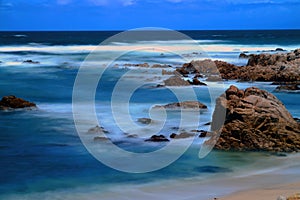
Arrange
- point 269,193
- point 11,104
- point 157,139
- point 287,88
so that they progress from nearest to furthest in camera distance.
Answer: point 269,193 → point 157,139 → point 11,104 → point 287,88

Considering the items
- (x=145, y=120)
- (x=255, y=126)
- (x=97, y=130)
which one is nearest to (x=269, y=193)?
(x=255, y=126)

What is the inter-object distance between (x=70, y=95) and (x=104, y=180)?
12.4 metres

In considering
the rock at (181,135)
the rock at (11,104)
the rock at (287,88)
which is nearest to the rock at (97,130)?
the rock at (181,135)

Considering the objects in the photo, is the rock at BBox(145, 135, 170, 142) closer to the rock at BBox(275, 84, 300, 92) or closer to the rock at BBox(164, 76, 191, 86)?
the rock at BBox(275, 84, 300, 92)

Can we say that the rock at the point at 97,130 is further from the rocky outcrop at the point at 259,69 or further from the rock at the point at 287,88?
the rocky outcrop at the point at 259,69

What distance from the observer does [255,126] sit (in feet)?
40.4

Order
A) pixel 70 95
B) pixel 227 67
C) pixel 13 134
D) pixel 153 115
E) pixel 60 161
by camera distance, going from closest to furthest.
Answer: pixel 60 161 < pixel 13 134 < pixel 153 115 < pixel 70 95 < pixel 227 67

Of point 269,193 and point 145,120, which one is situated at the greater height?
point 145,120

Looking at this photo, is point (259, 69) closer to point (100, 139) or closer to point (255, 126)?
point (255, 126)

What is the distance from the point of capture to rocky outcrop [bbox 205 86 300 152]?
39.2 ft

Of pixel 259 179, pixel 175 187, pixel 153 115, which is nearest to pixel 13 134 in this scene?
pixel 153 115

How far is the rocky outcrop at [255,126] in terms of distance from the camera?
11953mm

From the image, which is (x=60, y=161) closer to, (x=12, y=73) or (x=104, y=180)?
(x=104, y=180)

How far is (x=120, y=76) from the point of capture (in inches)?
1174
